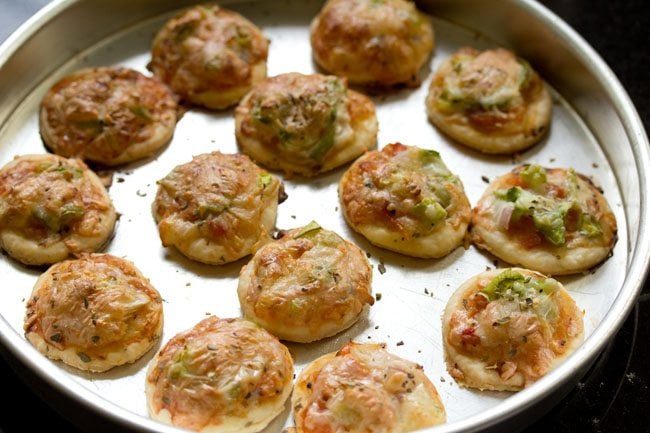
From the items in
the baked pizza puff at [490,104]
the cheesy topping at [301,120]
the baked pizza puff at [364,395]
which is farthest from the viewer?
the baked pizza puff at [490,104]

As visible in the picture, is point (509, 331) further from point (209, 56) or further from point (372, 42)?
point (209, 56)

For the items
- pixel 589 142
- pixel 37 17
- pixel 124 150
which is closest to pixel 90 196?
pixel 124 150

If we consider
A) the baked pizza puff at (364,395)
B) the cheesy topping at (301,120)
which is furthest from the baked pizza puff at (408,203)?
the baked pizza puff at (364,395)

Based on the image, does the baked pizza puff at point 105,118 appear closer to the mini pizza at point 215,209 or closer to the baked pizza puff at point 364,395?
the mini pizza at point 215,209

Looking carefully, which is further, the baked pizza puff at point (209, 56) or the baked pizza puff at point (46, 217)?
the baked pizza puff at point (209, 56)

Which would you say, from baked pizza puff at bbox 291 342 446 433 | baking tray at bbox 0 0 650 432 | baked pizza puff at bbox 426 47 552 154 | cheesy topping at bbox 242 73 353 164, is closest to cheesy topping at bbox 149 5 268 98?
baking tray at bbox 0 0 650 432

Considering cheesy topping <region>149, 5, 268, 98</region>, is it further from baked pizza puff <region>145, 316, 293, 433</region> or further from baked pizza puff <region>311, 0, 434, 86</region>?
baked pizza puff <region>145, 316, 293, 433</region>
